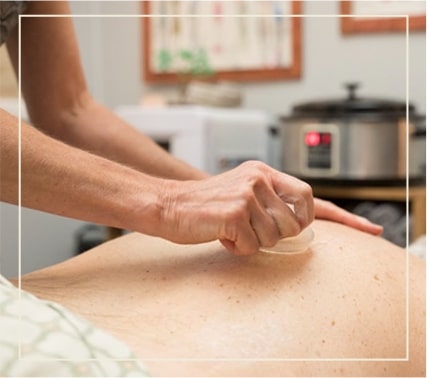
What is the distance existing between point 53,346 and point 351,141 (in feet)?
4.76

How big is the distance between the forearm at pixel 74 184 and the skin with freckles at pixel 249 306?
2.7 inches

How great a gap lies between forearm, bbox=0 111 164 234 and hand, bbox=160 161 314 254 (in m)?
0.02

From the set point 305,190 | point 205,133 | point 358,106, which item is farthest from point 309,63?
point 305,190

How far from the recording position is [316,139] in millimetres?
1832

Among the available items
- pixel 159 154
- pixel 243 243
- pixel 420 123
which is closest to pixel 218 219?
pixel 243 243

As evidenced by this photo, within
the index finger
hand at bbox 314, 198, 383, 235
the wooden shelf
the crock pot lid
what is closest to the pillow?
the index finger

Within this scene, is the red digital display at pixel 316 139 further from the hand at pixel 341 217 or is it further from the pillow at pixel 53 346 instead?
the pillow at pixel 53 346

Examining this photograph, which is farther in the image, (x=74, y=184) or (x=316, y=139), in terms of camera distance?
(x=316, y=139)

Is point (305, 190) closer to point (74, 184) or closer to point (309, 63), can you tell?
point (74, 184)

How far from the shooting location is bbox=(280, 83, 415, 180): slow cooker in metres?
1.74

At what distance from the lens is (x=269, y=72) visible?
235 centimetres

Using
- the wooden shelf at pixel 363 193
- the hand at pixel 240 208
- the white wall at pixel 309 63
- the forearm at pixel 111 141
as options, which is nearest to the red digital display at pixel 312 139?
the wooden shelf at pixel 363 193

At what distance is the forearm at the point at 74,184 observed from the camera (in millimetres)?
558

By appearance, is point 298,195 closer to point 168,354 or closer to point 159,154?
point 168,354
